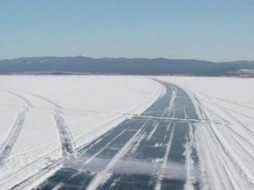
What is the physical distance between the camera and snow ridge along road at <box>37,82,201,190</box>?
913 cm

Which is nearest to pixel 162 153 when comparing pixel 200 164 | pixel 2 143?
pixel 200 164

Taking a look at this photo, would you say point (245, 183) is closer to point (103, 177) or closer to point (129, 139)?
point (103, 177)

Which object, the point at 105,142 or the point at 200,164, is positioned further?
the point at 105,142

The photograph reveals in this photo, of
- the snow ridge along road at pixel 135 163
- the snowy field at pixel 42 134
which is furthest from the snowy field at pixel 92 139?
the snow ridge along road at pixel 135 163

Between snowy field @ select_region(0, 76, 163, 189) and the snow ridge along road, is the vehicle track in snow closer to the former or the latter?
snowy field @ select_region(0, 76, 163, 189)

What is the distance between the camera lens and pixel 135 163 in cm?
1112

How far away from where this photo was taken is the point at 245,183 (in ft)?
30.9

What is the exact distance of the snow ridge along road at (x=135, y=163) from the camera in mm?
9133

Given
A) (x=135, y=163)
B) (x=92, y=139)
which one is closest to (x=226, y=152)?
(x=135, y=163)

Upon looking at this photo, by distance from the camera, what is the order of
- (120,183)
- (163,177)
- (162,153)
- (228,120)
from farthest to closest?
(228,120), (162,153), (163,177), (120,183)

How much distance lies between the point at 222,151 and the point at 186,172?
10.1ft

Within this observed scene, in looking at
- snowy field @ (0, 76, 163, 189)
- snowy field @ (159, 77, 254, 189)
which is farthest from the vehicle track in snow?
snowy field @ (159, 77, 254, 189)

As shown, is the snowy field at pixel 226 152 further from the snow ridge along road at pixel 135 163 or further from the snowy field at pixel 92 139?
the snow ridge along road at pixel 135 163

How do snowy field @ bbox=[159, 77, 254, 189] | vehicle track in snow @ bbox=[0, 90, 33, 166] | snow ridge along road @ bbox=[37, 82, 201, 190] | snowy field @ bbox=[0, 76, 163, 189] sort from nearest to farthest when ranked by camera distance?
snow ridge along road @ bbox=[37, 82, 201, 190] → snowy field @ bbox=[159, 77, 254, 189] → snowy field @ bbox=[0, 76, 163, 189] → vehicle track in snow @ bbox=[0, 90, 33, 166]
